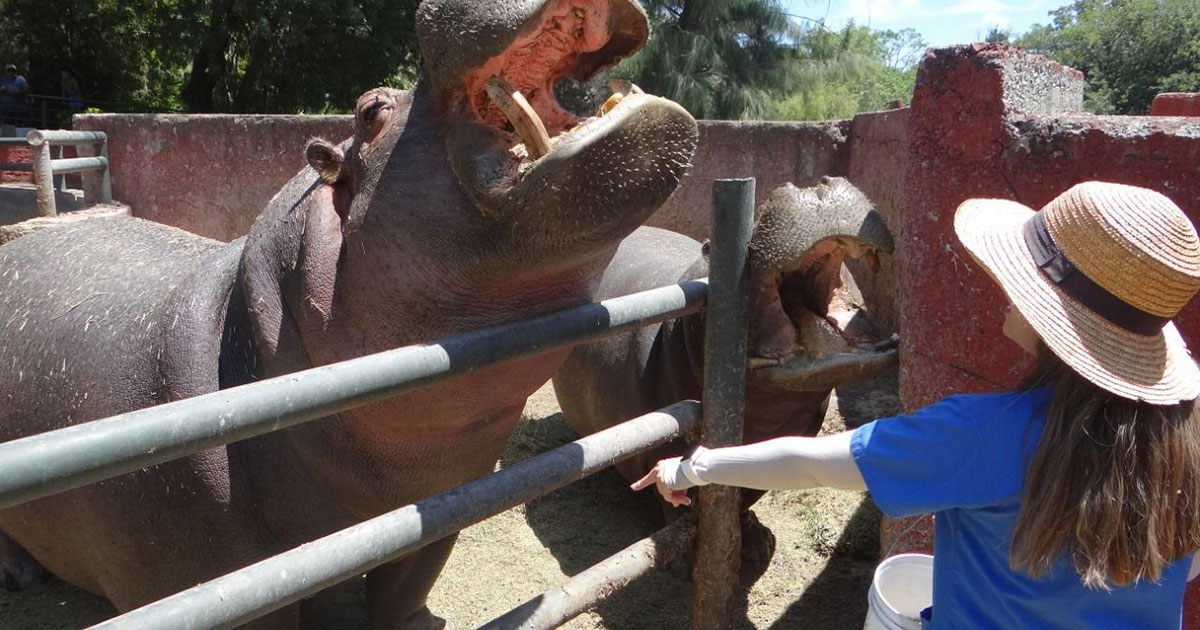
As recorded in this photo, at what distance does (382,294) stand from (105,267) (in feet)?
5.15

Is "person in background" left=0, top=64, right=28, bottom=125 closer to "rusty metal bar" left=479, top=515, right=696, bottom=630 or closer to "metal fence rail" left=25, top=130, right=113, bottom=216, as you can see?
"metal fence rail" left=25, top=130, right=113, bottom=216

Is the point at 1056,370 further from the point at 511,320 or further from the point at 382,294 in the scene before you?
the point at 382,294

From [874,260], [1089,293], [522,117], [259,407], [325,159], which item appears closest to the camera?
[259,407]

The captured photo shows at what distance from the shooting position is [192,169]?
706 centimetres

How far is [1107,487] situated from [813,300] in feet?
5.00

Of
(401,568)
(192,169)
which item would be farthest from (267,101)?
(401,568)

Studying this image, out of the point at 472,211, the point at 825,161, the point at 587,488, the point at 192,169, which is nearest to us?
the point at 472,211

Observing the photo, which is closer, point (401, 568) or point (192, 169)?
point (401, 568)

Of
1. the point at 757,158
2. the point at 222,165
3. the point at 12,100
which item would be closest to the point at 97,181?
the point at 222,165

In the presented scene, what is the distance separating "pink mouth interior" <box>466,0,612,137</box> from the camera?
71.6 inches

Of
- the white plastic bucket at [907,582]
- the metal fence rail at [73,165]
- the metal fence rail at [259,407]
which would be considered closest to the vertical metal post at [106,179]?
the metal fence rail at [73,165]

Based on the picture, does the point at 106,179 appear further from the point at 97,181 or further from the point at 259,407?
the point at 259,407

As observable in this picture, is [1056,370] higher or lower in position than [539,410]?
higher

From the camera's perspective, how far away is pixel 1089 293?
1493 millimetres
